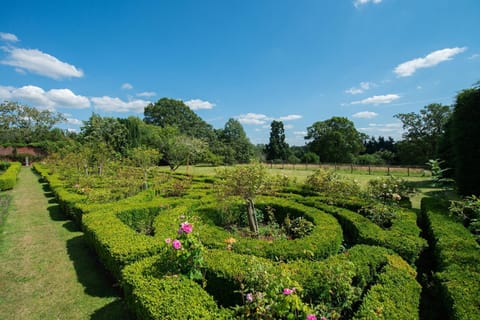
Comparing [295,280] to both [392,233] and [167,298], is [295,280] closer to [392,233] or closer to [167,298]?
[167,298]

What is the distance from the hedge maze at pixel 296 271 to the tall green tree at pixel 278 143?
41.9m

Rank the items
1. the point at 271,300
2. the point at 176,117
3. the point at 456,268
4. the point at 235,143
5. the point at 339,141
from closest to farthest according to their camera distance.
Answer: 1. the point at 271,300
2. the point at 456,268
3. the point at 339,141
4. the point at 235,143
5. the point at 176,117

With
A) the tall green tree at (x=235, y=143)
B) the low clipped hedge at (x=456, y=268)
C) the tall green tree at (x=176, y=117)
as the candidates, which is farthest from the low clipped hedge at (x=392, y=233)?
the tall green tree at (x=176, y=117)

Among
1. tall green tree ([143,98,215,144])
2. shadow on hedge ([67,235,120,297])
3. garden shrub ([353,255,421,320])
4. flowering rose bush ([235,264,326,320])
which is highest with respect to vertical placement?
tall green tree ([143,98,215,144])

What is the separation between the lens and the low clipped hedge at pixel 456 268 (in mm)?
2489

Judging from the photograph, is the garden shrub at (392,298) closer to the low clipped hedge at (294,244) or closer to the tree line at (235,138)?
the low clipped hedge at (294,244)

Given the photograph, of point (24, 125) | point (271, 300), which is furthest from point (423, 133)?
point (24, 125)

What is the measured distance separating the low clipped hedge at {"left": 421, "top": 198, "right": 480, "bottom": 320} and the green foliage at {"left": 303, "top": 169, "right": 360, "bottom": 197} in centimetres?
287

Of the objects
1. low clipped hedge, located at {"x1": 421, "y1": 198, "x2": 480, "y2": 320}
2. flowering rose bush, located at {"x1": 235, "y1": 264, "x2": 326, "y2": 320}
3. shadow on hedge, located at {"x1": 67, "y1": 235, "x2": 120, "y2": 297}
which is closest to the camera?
flowering rose bush, located at {"x1": 235, "y1": 264, "x2": 326, "y2": 320}

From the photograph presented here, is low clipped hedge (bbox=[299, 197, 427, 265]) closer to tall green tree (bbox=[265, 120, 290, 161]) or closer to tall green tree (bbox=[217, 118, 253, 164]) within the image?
tall green tree (bbox=[217, 118, 253, 164])

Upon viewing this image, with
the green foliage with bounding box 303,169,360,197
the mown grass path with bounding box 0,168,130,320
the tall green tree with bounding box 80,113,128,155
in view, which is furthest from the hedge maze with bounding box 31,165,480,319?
the tall green tree with bounding box 80,113,128,155

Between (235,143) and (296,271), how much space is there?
41.1m

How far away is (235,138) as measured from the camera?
4772 centimetres

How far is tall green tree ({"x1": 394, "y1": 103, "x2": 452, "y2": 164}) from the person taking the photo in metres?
30.0
